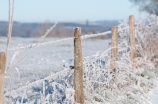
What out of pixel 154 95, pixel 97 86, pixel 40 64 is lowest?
pixel 154 95

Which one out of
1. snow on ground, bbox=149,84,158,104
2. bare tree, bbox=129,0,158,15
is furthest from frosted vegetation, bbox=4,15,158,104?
bare tree, bbox=129,0,158,15

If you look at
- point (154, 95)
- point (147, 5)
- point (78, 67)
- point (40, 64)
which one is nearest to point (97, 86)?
point (78, 67)

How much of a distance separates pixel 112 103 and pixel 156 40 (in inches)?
142

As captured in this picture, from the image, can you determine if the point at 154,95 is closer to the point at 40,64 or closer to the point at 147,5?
the point at 40,64

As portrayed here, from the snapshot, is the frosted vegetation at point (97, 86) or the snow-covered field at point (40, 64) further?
the snow-covered field at point (40, 64)

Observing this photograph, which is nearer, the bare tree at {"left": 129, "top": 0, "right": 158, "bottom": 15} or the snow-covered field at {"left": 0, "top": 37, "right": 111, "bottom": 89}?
the snow-covered field at {"left": 0, "top": 37, "right": 111, "bottom": 89}

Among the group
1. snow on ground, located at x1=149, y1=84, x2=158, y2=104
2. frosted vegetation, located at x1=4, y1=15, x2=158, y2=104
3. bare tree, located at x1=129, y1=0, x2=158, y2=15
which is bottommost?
snow on ground, located at x1=149, y1=84, x2=158, y2=104

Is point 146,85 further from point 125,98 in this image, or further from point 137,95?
point 125,98

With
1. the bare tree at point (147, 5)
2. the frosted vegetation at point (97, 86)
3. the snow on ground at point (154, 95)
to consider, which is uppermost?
the bare tree at point (147, 5)

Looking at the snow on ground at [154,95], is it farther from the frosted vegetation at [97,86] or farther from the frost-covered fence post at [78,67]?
the frost-covered fence post at [78,67]

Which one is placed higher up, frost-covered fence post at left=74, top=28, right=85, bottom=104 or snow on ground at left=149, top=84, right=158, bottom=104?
frost-covered fence post at left=74, top=28, right=85, bottom=104

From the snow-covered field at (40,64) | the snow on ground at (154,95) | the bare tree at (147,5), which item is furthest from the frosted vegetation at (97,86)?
the bare tree at (147,5)

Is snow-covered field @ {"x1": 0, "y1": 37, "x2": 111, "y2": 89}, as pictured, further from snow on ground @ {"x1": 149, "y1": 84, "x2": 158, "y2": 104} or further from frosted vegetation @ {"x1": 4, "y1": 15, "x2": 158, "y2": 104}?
snow on ground @ {"x1": 149, "y1": 84, "x2": 158, "y2": 104}

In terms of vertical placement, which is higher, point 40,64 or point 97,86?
point 40,64
